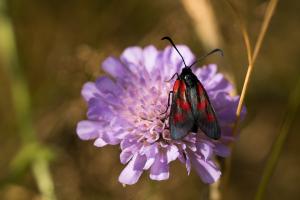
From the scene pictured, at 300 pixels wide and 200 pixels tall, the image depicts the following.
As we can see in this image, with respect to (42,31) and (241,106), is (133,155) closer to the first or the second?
(241,106)

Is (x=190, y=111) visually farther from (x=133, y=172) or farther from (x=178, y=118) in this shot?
(x=133, y=172)

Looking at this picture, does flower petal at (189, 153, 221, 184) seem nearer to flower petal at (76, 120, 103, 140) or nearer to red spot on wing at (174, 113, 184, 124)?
red spot on wing at (174, 113, 184, 124)

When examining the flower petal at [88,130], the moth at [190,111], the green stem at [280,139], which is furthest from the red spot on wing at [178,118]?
the green stem at [280,139]

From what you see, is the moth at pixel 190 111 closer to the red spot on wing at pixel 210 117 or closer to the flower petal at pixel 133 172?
the red spot on wing at pixel 210 117

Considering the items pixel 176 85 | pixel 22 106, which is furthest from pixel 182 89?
pixel 22 106

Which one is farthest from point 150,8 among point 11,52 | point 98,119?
point 98,119

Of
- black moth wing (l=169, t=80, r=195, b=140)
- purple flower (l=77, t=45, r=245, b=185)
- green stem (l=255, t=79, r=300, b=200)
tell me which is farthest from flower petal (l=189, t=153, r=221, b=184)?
green stem (l=255, t=79, r=300, b=200)
